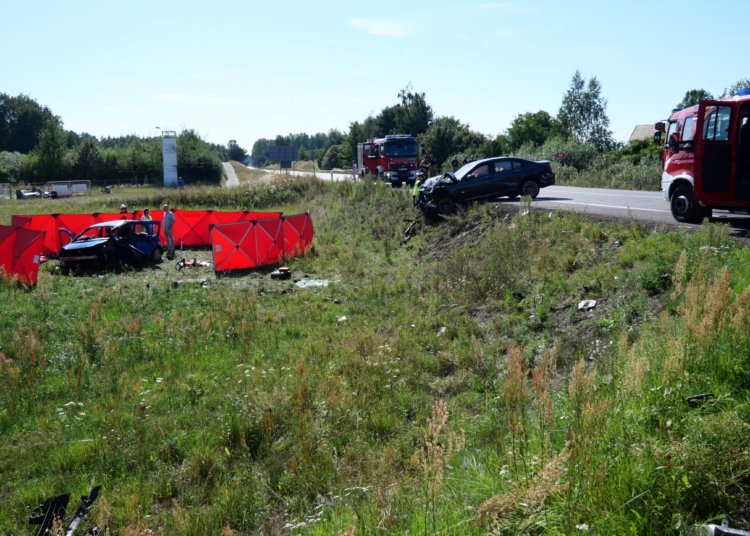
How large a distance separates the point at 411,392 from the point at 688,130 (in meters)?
7.86

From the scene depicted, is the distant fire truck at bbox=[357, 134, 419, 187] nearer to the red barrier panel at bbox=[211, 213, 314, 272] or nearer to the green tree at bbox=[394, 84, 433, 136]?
the red barrier panel at bbox=[211, 213, 314, 272]

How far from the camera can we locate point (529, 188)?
19.6 meters

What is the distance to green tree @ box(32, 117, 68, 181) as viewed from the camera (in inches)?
2606

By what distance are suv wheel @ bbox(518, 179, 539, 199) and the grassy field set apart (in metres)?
3.04

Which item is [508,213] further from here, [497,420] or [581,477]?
[581,477]

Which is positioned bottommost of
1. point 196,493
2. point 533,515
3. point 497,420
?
point 196,493

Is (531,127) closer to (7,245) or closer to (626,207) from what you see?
(626,207)

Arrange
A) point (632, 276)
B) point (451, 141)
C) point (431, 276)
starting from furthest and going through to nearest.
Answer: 1. point (451, 141)
2. point (431, 276)
3. point (632, 276)

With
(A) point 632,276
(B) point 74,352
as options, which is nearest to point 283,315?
(B) point 74,352

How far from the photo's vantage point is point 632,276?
953 cm

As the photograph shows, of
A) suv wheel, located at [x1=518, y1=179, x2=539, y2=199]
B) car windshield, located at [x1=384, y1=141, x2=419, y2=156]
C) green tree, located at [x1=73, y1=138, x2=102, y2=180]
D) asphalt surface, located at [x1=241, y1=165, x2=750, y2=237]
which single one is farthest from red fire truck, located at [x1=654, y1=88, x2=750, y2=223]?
green tree, located at [x1=73, y1=138, x2=102, y2=180]

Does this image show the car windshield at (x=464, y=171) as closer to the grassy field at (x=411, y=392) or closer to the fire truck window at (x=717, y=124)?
the grassy field at (x=411, y=392)

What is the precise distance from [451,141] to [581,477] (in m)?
48.2

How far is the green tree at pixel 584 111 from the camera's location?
8812 centimetres
